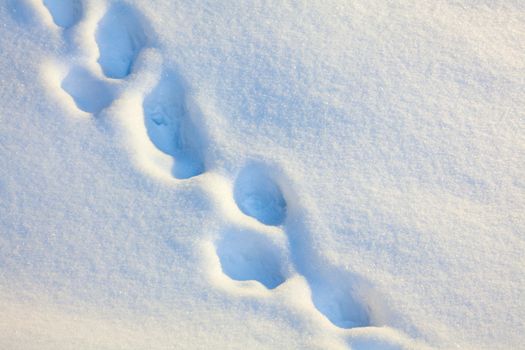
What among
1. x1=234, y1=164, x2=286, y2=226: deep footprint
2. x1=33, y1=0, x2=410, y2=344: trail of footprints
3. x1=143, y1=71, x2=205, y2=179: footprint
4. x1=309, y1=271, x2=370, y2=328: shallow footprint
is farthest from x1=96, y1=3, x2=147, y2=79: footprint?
x1=309, y1=271, x2=370, y2=328: shallow footprint

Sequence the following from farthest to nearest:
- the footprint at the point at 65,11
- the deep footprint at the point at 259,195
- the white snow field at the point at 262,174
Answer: the footprint at the point at 65,11, the deep footprint at the point at 259,195, the white snow field at the point at 262,174

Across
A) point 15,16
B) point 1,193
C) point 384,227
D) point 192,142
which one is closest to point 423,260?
point 384,227

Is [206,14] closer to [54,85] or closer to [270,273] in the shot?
[54,85]

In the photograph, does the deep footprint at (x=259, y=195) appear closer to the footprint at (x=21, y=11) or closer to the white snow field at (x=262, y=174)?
the white snow field at (x=262, y=174)

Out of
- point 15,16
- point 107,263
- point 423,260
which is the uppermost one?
point 15,16

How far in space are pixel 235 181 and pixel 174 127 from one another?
202mm

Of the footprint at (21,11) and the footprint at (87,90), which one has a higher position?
the footprint at (21,11)

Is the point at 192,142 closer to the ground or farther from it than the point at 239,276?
farther from it

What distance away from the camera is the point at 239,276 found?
136 centimetres

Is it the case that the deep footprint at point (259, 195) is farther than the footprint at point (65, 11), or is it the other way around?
the footprint at point (65, 11)

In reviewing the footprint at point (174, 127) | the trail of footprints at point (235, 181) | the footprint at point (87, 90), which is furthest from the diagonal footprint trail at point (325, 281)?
the footprint at point (87, 90)

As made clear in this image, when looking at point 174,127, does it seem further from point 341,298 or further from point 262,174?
point 341,298

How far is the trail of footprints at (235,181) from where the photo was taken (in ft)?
4.44

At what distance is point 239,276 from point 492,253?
567mm
